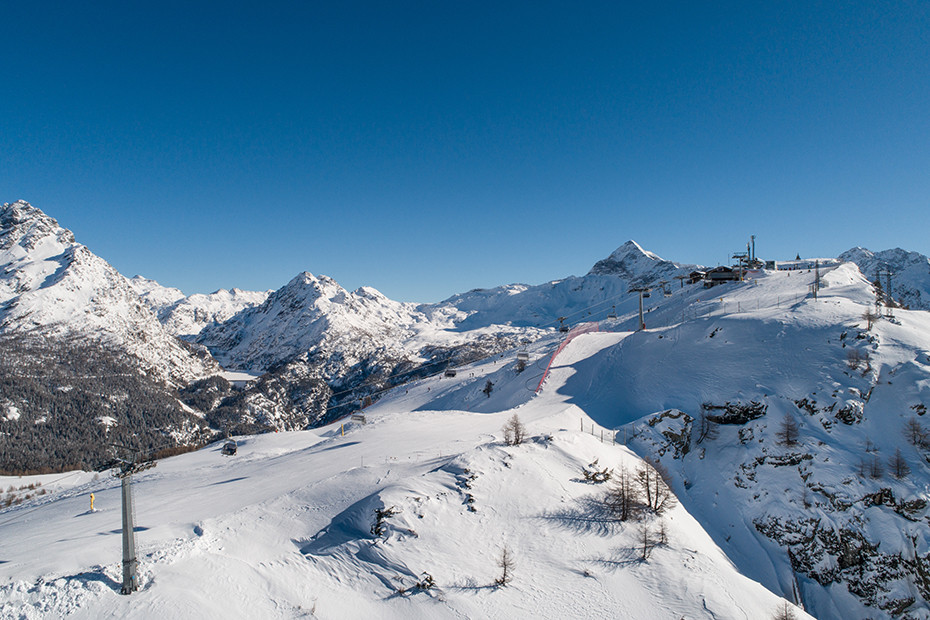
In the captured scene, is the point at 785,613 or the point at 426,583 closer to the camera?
the point at 426,583

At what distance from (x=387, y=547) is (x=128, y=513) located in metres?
11.4

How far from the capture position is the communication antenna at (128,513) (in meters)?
16.0

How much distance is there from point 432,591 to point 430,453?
14.7 metres

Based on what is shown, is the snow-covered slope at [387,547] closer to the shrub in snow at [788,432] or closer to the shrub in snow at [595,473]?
the shrub in snow at [595,473]

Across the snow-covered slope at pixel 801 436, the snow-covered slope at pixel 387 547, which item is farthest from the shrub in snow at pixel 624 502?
the snow-covered slope at pixel 801 436

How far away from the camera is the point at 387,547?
20984 mm

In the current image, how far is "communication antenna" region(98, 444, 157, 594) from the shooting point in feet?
52.5

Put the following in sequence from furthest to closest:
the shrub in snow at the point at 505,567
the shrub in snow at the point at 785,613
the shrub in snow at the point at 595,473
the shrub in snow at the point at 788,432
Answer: the shrub in snow at the point at 788,432 → the shrub in snow at the point at 595,473 → the shrub in snow at the point at 505,567 → the shrub in snow at the point at 785,613

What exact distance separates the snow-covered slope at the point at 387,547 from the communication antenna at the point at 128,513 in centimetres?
61

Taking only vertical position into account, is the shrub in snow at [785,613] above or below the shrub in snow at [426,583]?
below

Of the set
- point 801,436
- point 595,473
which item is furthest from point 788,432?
point 595,473

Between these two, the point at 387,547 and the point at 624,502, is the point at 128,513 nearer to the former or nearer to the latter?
the point at 387,547

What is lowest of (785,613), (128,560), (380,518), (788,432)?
(785,613)

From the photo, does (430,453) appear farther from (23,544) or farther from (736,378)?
(736,378)
